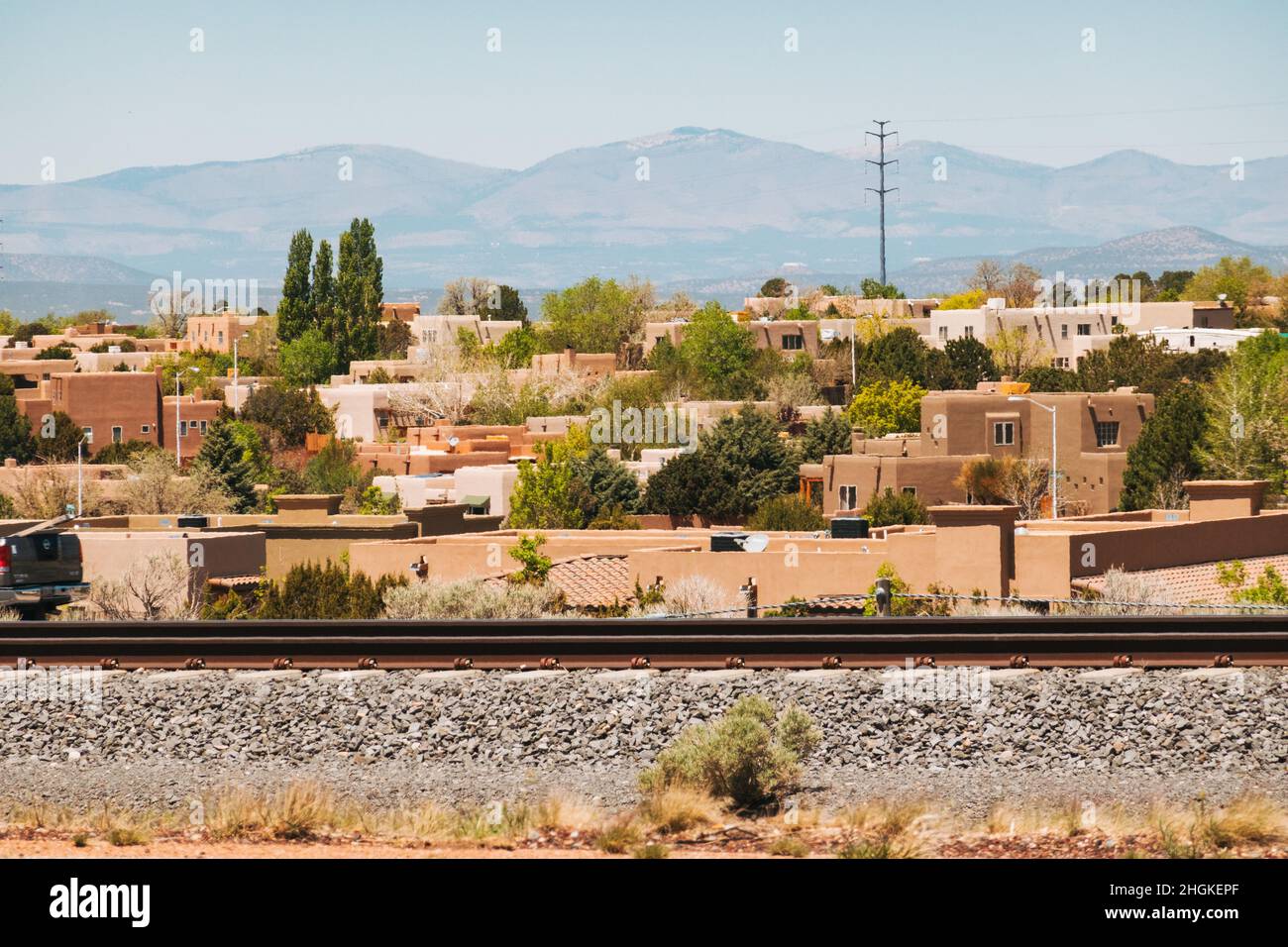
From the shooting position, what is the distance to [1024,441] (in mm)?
66000

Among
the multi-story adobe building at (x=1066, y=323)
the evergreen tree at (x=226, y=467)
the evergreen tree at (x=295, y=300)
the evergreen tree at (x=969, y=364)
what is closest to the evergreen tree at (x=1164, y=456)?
the evergreen tree at (x=226, y=467)

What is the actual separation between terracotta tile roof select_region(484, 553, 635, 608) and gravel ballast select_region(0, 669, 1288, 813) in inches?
549

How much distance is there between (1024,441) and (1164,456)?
20.2ft

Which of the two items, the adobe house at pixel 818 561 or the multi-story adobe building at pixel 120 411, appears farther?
the multi-story adobe building at pixel 120 411

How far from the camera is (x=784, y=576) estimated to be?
3114 cm

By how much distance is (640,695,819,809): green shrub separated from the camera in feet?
43.0

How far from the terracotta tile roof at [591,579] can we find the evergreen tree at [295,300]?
8911 cm

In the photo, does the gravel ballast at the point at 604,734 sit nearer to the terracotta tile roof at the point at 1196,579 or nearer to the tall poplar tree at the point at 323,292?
the terracotta tile roof at the point at 1196,579

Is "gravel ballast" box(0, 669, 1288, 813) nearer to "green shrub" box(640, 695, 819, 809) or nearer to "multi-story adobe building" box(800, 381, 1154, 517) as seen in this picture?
"green shrub" box(640, 695, 819, 809)

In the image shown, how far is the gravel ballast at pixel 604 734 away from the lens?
1353 cm
